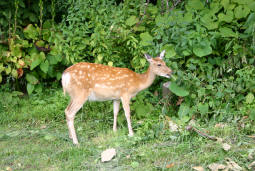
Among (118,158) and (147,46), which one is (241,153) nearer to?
(118,158)

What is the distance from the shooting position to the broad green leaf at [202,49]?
6406 millimetres

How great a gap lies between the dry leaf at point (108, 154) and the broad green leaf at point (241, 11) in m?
3.23

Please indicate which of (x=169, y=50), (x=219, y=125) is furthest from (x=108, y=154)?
(x=169, y=50)

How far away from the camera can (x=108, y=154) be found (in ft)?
17.2

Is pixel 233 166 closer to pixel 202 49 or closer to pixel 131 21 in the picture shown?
pixel 202 49

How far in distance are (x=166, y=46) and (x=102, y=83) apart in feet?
4.26

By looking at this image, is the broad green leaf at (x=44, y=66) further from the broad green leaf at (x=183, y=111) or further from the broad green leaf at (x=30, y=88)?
the broad green leaf at (x=183, y=111)

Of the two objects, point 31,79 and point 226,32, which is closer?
point 226,32

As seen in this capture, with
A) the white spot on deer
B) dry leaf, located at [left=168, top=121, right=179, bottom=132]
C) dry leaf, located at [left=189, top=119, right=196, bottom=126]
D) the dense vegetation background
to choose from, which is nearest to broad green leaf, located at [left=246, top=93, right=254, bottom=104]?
the dense vegetation background

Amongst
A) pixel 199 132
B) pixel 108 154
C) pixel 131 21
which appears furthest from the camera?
pixel 131 21

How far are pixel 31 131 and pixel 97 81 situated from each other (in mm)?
1491


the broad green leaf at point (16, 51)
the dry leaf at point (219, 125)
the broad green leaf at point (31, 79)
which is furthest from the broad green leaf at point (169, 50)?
the broad green leaf at point (16, 51)

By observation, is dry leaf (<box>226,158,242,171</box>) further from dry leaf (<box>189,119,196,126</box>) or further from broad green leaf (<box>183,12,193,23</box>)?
broad green leaf (<box>183,12,193,23</box>)

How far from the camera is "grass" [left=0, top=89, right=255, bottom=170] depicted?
16.5 feet
